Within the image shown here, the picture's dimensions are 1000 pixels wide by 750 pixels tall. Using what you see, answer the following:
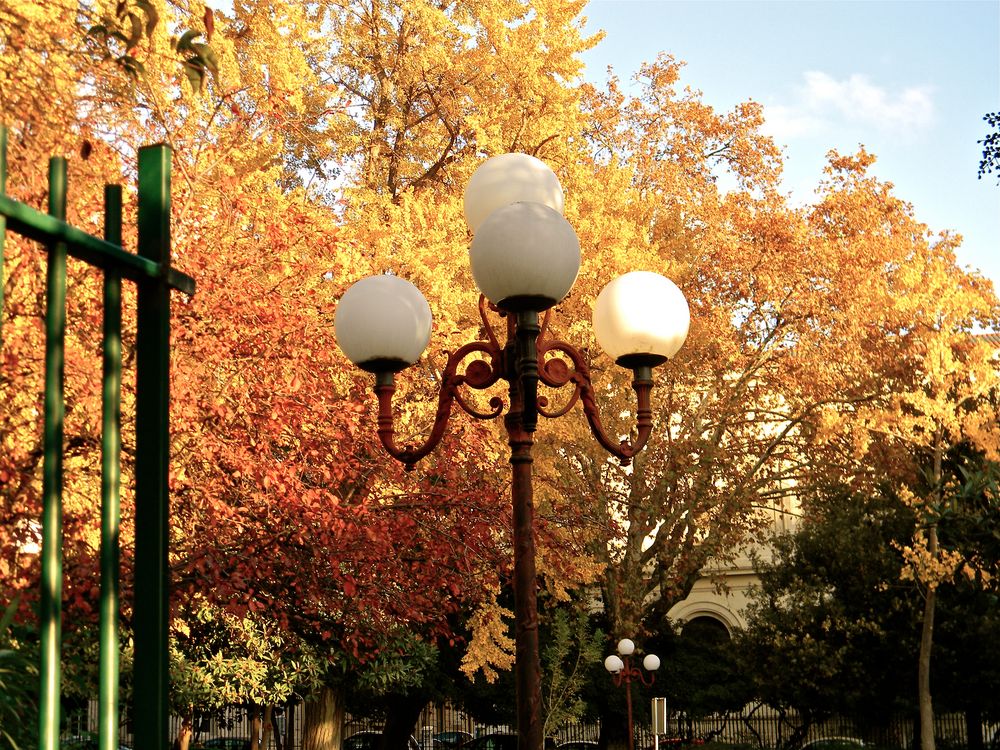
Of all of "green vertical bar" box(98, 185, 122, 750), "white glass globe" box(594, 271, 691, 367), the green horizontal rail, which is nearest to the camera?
the green horizontal rail

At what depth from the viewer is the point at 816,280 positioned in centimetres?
2052

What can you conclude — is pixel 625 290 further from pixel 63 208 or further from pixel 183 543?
pixel 183 543

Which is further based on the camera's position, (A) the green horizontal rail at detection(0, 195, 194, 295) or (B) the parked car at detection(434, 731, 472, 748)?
(B) the parked car at detection(434, 731, 472, 748)

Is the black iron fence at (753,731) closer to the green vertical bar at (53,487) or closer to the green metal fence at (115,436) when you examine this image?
the green metal fence at (115,436)

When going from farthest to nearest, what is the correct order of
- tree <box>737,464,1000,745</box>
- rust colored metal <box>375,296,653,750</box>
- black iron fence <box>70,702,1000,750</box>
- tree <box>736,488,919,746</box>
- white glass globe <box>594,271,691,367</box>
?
1. black iron fence <box>70,702,1000,750</box>
2. tree <box>736,488,919,746</box>
3. tree <box>737,464,1000,745</box>
4. white glass globe <box>594,271,691,367</box>
5. rust colored metal <box>375,296,653,750</box>

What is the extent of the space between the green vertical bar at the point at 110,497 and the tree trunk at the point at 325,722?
13946mm

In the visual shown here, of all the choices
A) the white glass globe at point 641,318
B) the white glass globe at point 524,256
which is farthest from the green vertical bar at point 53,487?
the white glass globe at point 641,318

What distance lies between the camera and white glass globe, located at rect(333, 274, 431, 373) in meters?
5.64

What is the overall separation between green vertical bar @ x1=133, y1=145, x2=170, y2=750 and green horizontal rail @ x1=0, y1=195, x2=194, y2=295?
0.03 m

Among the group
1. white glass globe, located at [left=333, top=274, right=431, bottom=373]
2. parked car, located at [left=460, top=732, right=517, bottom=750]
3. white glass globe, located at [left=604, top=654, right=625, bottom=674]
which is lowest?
parked car, located at [left=460, top=732, right=517, bottom=750]

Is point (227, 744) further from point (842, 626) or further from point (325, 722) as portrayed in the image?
point (842, 626)

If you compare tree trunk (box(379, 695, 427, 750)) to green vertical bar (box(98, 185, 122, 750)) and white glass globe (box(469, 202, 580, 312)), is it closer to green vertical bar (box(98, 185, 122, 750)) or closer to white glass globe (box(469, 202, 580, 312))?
white glass globe (box(469, 202, 580, 312))

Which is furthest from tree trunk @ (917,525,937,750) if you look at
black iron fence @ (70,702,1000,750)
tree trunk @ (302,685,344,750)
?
tree trunk @ (302,685,344,750)

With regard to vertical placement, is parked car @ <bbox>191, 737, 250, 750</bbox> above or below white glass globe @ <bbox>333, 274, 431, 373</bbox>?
below
